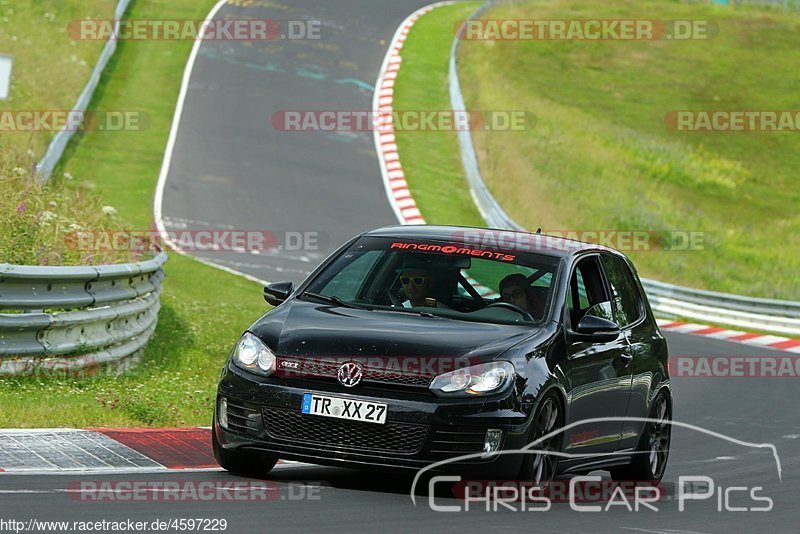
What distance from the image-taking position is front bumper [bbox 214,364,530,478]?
7.78 meters

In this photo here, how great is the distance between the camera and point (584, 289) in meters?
9.51

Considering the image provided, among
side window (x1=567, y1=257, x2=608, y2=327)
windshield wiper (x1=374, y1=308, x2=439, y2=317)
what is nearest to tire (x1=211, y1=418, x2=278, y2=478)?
windshield wiper (x1=374, y1=308, x2=439, y2=317)

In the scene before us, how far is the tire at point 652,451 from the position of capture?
993 centimetres

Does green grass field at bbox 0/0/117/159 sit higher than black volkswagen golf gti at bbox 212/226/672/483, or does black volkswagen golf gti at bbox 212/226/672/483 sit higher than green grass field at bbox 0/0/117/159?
black volkswagen golf gti at bbox 212/226/672/483

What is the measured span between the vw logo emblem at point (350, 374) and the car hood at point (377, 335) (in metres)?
0.06

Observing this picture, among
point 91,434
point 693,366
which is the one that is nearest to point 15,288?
point 91,434

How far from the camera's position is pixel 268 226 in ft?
94.4

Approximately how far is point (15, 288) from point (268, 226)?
18.0 m

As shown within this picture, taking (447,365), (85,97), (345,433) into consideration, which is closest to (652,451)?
(447,365)

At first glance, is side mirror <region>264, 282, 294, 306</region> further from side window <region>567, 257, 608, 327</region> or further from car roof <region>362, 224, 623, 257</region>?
side window <region>567, 257, 608, 327</region>

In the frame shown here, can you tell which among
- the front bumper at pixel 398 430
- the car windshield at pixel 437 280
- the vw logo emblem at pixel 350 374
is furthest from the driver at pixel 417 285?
the front bumper at pixel 398 430

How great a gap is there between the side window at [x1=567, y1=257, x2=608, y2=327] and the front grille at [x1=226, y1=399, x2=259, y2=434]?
82.4 inches

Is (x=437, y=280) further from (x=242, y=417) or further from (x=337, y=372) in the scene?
(x=242, y=417)

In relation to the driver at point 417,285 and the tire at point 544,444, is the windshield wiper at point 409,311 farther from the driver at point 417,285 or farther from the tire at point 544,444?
the tire at point 544,444
